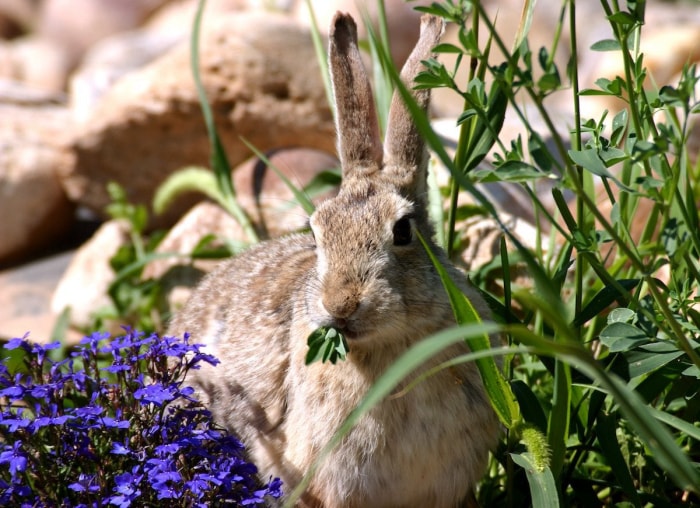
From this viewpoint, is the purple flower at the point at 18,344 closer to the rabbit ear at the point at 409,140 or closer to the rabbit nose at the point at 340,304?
the rabbit nose at the point at 340,304

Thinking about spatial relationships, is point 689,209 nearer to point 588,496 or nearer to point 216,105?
point 588,496

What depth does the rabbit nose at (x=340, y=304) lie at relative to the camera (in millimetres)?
2934

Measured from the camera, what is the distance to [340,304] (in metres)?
2.93

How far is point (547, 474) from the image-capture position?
2.94m

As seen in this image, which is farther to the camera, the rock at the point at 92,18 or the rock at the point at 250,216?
the rock at the point at 92,18

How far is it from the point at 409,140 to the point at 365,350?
32.9 inches

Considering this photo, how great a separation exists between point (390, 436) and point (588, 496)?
30.7 inches

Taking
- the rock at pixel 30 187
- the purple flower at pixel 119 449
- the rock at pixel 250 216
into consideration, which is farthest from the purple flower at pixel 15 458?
the rock at pixel 30 187

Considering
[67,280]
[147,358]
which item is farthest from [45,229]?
[147,358]

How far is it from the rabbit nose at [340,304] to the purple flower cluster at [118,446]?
61cm

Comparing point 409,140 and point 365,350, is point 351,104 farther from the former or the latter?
point 365,350

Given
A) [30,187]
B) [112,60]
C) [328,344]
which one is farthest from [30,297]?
[328,344]

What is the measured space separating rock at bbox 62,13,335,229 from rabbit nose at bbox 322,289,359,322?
393 cm

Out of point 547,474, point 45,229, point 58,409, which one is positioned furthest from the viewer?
point 45,229
